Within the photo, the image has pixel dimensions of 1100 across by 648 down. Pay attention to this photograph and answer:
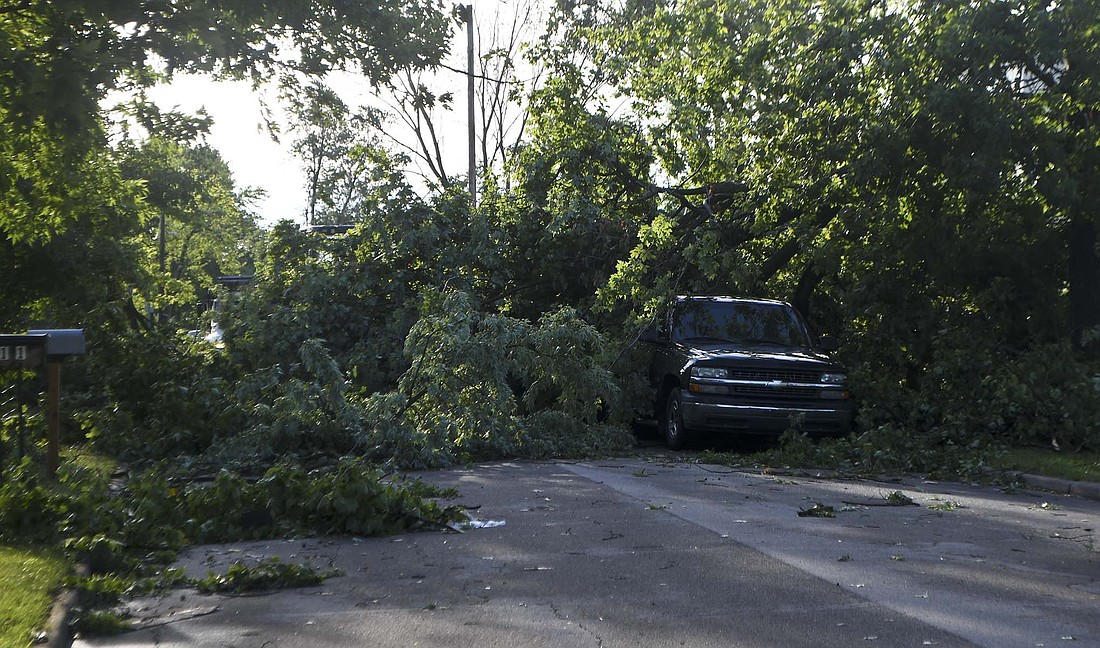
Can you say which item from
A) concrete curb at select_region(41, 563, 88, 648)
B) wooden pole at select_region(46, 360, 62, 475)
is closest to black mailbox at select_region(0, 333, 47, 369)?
wooden pole at select_region(46, 360, 62, 475)

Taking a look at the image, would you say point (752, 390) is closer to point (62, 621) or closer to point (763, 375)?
point (763, 375)

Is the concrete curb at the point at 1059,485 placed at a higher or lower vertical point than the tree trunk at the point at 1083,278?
lower

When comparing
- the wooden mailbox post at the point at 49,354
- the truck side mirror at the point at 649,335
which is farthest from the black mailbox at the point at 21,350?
the truck side mirror at the point at 649,335

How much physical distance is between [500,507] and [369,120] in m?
38.1

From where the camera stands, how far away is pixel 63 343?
10.7 metres

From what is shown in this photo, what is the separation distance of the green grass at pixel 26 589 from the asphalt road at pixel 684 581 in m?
0.35

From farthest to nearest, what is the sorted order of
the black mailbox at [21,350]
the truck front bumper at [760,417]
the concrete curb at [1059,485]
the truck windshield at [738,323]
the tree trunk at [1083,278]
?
the truck windshield at [738,323] < the tree trunk at [1083,278] < the truck front bumper at [760,417] < the concrete curb at [1059,485] < the black mailbox at [21,350]

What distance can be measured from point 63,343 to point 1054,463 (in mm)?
10352

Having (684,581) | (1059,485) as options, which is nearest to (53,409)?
(684,581)

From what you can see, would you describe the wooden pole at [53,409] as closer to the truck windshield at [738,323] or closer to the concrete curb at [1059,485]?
the truck windshield at [738,323]

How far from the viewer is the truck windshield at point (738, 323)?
16.6 meters

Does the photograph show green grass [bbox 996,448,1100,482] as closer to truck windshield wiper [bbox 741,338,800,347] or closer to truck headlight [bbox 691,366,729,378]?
truck windshield wiper [bbox 741,338,800,347]

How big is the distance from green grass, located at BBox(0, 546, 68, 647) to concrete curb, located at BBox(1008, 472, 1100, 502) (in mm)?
9289

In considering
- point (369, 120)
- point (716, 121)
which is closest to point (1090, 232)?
point (716, 121)
